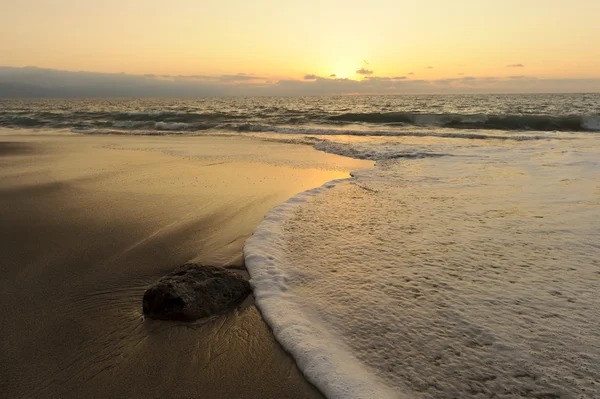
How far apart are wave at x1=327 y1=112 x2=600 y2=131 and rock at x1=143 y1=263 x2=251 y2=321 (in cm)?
2244

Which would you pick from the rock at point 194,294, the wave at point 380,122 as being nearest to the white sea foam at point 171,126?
the wave at point 380,122

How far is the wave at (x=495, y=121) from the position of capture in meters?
22.0

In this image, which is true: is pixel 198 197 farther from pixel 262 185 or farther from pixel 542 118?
pixel 542 118

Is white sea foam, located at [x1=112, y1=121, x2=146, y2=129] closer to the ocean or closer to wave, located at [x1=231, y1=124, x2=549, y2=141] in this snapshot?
wave, located at [x1=231, y1=124, x2=549, y2=141]

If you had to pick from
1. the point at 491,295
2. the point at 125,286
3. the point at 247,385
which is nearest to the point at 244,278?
the point at 125,286

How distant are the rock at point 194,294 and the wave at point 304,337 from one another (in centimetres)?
25

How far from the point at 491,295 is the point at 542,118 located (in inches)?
989

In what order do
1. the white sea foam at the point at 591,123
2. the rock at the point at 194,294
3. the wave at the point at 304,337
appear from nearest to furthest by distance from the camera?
the wave at the point at 304,337
the rock at the point at 194,294
the white sea foam at the point at 591,123

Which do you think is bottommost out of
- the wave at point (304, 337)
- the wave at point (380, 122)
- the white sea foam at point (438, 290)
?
the wave at point (304, 337)

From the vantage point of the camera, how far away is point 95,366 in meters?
2.48

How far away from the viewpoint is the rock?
3027 millimetres

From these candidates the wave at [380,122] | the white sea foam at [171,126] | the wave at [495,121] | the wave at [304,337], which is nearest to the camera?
the wave at [304,337]

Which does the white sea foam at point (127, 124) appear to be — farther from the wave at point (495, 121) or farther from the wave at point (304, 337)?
the wave at point (304, 337)

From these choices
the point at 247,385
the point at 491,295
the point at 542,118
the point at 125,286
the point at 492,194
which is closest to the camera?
the point at 247,385
